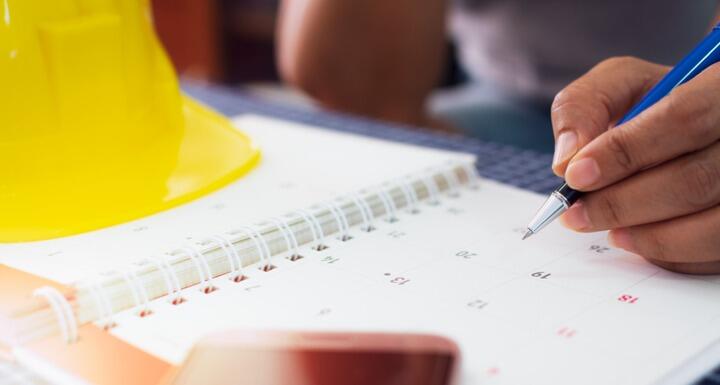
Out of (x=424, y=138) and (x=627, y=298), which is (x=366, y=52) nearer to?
(x=424, y=138)

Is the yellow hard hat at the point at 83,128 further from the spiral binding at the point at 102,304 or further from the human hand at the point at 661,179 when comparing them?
the human hand at the point at 661,179

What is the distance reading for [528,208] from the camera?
50cm

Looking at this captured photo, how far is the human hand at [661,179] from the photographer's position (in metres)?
0.39

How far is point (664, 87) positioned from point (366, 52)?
0.67 meters

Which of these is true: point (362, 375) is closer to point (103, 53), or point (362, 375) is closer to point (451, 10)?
point (103, 53)

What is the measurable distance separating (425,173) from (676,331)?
0.23 metres

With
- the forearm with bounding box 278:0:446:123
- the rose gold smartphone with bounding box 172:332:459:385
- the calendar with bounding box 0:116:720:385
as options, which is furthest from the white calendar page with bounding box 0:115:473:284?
the forearm with bounding box 278:0:446:123

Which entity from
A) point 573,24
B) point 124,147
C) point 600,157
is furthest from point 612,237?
point 573,24

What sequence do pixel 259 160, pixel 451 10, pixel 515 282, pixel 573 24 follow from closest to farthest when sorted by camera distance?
pixel 515 282
pixel 259 160
pixel 573 24
pixel 451 10

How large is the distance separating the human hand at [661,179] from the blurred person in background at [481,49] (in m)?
0.56

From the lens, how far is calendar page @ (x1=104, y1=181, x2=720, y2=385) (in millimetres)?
310

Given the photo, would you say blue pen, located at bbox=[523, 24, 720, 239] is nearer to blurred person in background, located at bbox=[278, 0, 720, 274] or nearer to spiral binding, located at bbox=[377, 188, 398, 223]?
spiral binding, located at bbox=[377, 188, 398, 223]

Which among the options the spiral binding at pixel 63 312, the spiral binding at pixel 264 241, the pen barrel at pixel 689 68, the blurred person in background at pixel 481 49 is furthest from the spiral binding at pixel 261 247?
the blurred person in background at pixel 481 49

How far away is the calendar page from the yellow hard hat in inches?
5.0
